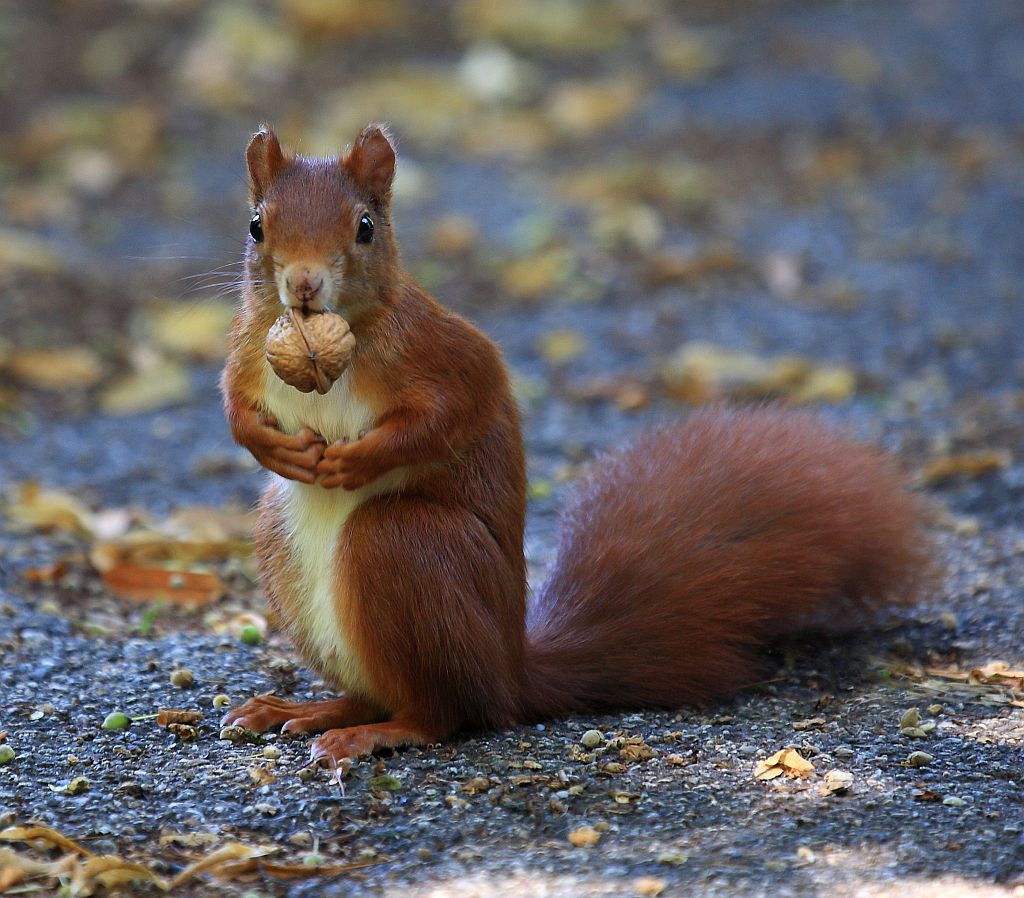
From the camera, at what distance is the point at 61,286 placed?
554cm

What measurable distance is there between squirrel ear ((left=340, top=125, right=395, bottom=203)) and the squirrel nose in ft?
0.84

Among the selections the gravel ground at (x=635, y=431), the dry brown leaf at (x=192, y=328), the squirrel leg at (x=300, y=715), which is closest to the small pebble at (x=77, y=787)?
the gravel ground at (x=635, y=431)

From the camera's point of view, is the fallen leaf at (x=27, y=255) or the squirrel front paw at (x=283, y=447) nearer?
the squirrel front paw at (x=283, y=447)

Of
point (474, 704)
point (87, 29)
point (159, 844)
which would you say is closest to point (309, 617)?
point (474, 704)

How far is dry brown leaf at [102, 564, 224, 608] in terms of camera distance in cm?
336

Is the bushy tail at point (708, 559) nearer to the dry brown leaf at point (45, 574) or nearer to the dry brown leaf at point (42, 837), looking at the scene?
the dry brown leaf at point (42, 837)

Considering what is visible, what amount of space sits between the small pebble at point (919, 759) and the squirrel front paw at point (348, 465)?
0.96 m

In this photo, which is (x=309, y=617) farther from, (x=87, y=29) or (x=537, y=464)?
(x=87, y=29)

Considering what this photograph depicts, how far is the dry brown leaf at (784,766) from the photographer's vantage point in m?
2.34

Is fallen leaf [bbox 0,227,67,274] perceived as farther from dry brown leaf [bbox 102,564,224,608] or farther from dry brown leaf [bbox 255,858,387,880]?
dry brown leaf [bbox 255,858,387,880]

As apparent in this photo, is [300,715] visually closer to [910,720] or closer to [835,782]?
A: [835,782]

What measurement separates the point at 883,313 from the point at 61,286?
302cm

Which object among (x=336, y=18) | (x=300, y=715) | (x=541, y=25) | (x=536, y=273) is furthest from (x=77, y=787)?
(x=541, y=25)

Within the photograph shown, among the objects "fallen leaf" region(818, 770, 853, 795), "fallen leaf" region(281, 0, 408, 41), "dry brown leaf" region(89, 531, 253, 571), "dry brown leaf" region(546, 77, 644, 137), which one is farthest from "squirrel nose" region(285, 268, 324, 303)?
"fallen leaf" region(281, 0, 408, 41)
